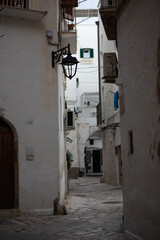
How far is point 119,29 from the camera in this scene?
27.2 feet

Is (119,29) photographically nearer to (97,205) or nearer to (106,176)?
(97,205)

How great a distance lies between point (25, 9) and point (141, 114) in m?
6.14

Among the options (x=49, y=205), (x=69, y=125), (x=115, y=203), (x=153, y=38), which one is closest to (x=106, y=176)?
(x=69, y=125)

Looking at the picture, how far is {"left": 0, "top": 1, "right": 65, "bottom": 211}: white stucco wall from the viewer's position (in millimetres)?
11102

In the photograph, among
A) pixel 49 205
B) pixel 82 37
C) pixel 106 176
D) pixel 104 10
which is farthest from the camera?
pixel 82 37

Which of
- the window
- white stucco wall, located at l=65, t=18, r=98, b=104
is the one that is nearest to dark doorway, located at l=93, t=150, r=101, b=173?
white stucco wall, located at l=65, t=18, r=98, b=104

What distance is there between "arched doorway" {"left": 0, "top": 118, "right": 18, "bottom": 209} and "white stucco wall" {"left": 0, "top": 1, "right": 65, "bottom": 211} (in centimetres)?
26

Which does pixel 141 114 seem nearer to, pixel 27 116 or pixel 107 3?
pixel 107 3

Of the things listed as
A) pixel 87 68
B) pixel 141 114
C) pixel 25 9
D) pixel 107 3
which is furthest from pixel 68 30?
pixel 87 68

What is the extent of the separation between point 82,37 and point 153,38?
105 ft

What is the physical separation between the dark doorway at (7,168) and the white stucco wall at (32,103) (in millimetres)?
340

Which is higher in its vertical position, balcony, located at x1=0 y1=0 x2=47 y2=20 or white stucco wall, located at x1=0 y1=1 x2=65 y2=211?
balcony, located at x1=0 y1=0 x2=47 y2=20

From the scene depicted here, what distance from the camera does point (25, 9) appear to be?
11148 millimetres

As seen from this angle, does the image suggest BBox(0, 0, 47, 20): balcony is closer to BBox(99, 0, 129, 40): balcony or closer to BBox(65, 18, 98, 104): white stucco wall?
BBox(99, 0, 129, 40): balcony
